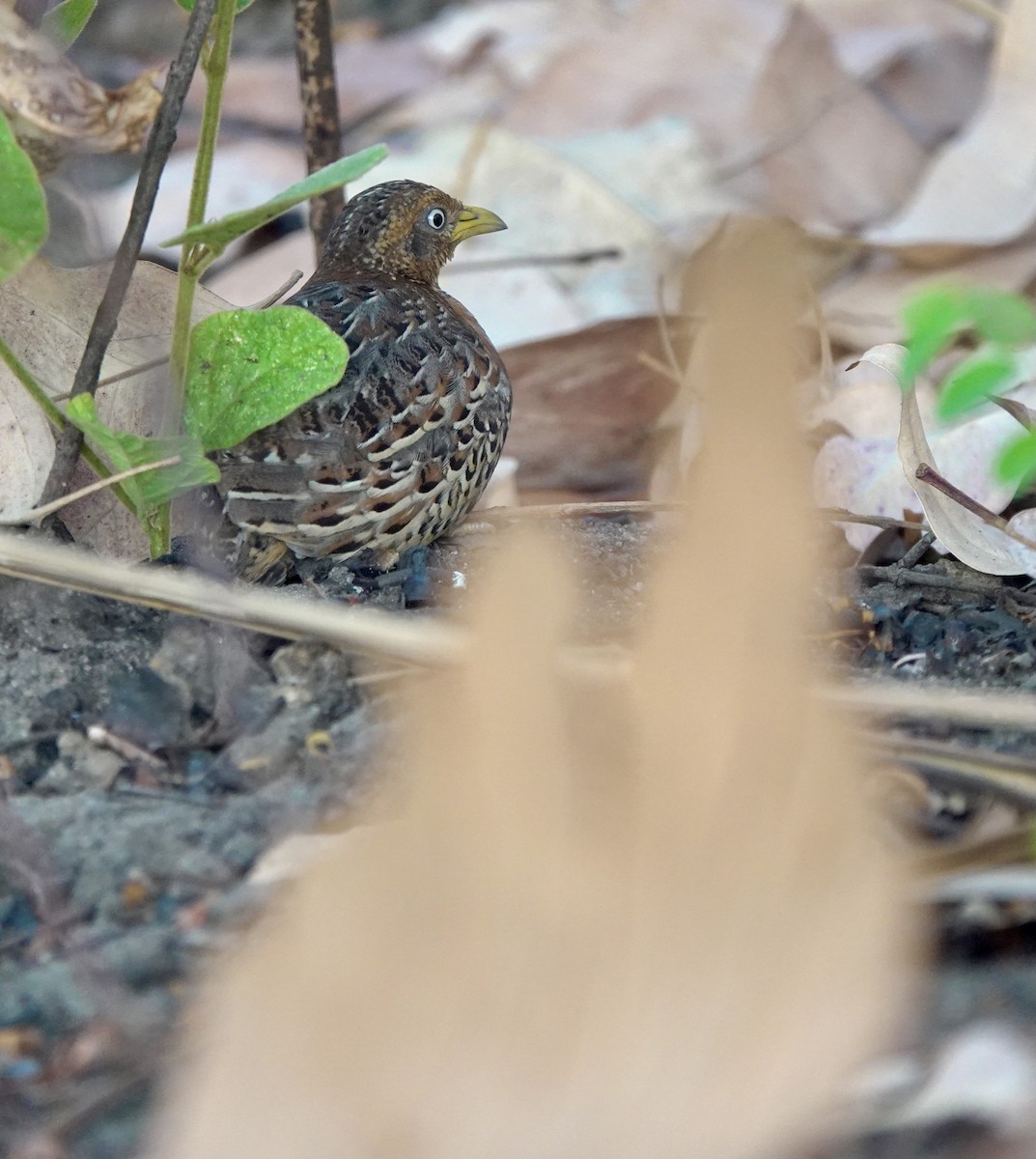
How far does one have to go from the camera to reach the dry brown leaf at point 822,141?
16.3 feet

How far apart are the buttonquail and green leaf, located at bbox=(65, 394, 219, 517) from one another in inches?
15.3

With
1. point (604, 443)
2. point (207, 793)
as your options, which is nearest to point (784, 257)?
point (207, 793)

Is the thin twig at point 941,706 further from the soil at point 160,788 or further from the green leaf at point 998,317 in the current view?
the green leaf at point 998,317

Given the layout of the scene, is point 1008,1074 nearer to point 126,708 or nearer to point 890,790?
point 890,790

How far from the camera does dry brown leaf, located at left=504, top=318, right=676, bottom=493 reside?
360 centimetres

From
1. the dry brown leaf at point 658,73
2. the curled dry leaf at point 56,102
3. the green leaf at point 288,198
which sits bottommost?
the green leaf at point 288,198

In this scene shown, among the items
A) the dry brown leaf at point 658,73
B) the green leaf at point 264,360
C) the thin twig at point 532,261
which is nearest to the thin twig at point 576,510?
the green leaf at point 264,360

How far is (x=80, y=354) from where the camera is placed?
235 cm

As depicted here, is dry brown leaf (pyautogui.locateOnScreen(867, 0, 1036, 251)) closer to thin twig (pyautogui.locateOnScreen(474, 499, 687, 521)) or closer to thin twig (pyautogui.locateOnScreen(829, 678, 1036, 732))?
thin twig (pyautogui.locateOnScreen(474, 499, 687, 521))

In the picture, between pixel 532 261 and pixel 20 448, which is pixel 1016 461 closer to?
pixel 20 448

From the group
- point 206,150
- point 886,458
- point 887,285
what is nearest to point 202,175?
point 206,150

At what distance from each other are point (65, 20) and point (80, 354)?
487mm

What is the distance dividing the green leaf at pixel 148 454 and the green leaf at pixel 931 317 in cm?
101

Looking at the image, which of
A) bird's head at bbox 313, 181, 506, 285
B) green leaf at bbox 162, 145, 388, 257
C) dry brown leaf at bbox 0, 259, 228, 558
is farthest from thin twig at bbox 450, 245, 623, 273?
green leaf at bbox 162, 145, 388, 257
